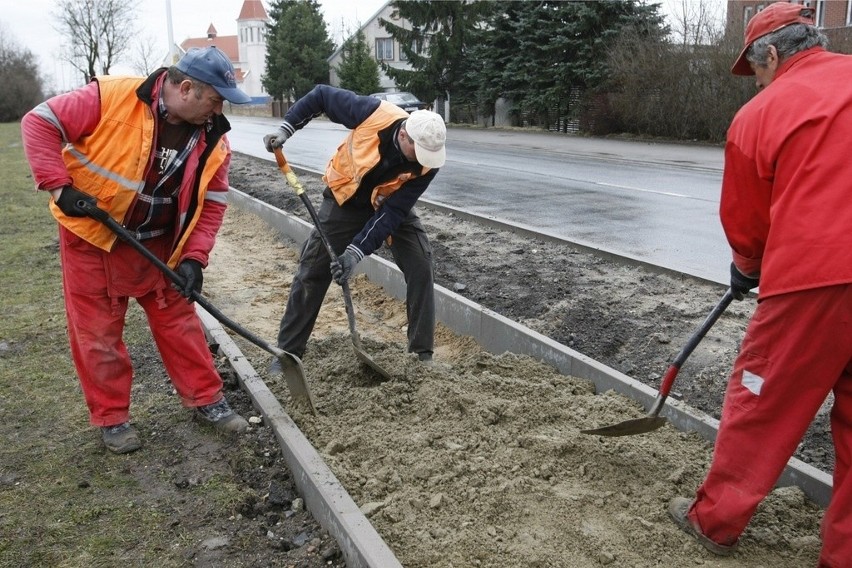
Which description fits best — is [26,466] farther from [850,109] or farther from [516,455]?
[850,109]

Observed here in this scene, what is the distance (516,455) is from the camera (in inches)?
150

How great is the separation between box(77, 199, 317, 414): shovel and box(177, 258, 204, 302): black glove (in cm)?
2

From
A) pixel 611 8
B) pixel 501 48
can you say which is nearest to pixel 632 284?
pixel 611 8

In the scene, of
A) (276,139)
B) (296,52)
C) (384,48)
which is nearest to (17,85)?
(296,52)

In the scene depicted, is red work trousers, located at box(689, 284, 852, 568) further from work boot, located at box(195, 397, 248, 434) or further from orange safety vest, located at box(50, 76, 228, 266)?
orange safety vest, located at box(50, 76, 228, 266)

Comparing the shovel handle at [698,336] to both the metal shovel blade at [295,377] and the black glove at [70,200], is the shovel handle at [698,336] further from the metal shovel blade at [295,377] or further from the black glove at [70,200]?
the black glove at [70,200]

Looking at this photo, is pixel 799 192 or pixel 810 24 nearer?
pixel 799 192

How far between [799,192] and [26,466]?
12.5 feet

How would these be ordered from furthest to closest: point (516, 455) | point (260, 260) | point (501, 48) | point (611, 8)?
point (501, 48) → point (611, 8) → point (260, 260) → point (516, 455)

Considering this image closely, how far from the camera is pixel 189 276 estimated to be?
412 cm

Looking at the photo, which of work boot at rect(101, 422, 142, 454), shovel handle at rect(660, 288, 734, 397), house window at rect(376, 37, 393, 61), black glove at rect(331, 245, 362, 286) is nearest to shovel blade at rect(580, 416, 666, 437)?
shovel handle at rect(660, 288, 734, 397)

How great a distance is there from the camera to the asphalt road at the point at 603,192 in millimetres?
8594

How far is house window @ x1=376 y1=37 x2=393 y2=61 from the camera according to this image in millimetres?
70125

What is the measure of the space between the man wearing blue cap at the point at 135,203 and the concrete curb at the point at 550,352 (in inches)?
77.6
